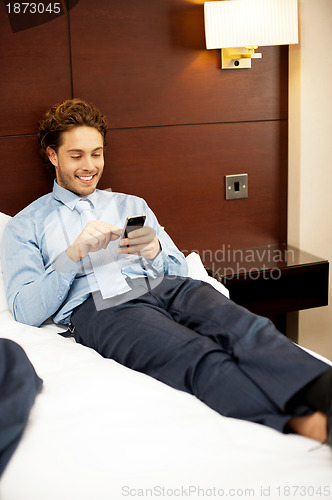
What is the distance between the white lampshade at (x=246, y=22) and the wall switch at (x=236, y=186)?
0.62 m

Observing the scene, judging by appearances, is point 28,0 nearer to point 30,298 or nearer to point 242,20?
point 242,20

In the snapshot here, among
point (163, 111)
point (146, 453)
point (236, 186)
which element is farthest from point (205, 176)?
point (146, 453)

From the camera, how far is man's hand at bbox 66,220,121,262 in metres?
1.67

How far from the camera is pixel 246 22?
2.23 metres

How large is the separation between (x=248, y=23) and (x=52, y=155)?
3.36 feet

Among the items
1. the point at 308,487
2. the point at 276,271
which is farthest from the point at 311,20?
the point at 308,487

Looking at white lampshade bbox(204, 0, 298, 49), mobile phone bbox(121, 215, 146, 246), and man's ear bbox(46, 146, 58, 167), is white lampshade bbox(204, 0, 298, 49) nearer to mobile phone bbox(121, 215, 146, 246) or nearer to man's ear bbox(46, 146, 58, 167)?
man's ear bbox(46, 146, 58, 167)

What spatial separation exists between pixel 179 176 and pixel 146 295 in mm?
886

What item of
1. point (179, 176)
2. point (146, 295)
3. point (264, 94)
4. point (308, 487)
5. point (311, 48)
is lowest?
point (308, 487)

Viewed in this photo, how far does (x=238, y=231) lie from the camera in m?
2.63

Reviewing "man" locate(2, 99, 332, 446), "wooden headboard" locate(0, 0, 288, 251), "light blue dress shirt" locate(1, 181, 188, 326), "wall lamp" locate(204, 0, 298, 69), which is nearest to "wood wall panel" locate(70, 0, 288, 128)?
"wooden headboard" locate(0, 0, 288, 251)

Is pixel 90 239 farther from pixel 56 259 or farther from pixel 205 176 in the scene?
pixel 205 176

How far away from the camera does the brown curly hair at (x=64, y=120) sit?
6.47ft

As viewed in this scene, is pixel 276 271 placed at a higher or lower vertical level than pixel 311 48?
lower
